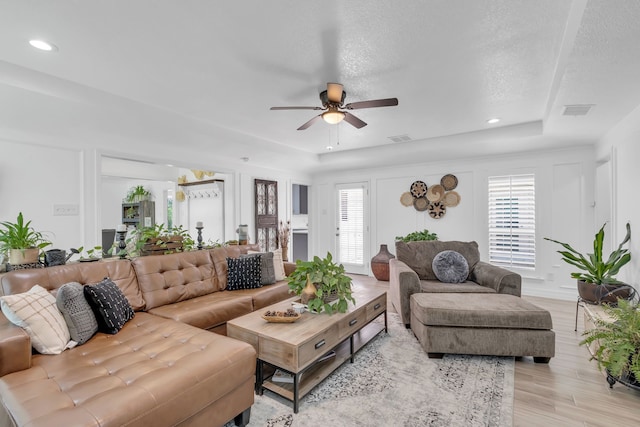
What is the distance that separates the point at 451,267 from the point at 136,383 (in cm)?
320

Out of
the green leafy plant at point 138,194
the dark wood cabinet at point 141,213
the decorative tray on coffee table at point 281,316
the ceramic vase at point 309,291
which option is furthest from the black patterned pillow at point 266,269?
the green leafy plant at point 138,194

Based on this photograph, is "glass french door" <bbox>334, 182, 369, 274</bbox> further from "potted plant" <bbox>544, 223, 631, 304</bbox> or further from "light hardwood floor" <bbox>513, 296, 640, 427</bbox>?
"light hardwood floor" <bbox>513, 296, 640, 427</bbox>

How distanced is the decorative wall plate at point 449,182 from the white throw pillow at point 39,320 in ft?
17.6

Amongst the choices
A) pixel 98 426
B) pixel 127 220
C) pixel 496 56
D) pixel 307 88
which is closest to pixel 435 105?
pixel 496 56

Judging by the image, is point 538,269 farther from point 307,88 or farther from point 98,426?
point 98,426

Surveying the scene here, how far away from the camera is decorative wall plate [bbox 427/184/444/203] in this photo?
5.43 metres

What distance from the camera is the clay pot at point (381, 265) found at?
18.6 feet

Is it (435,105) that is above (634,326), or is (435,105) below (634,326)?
above

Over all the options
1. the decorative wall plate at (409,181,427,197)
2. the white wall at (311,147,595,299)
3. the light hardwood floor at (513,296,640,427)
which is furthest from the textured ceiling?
the light hardwood floor at (513,296,640,427)

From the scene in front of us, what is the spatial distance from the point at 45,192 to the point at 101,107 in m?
1.20

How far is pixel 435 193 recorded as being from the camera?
548cm

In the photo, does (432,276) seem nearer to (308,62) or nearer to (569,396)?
(569,396)

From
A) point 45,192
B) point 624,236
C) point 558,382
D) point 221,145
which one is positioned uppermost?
point 221,145

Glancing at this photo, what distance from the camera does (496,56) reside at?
226 cm
